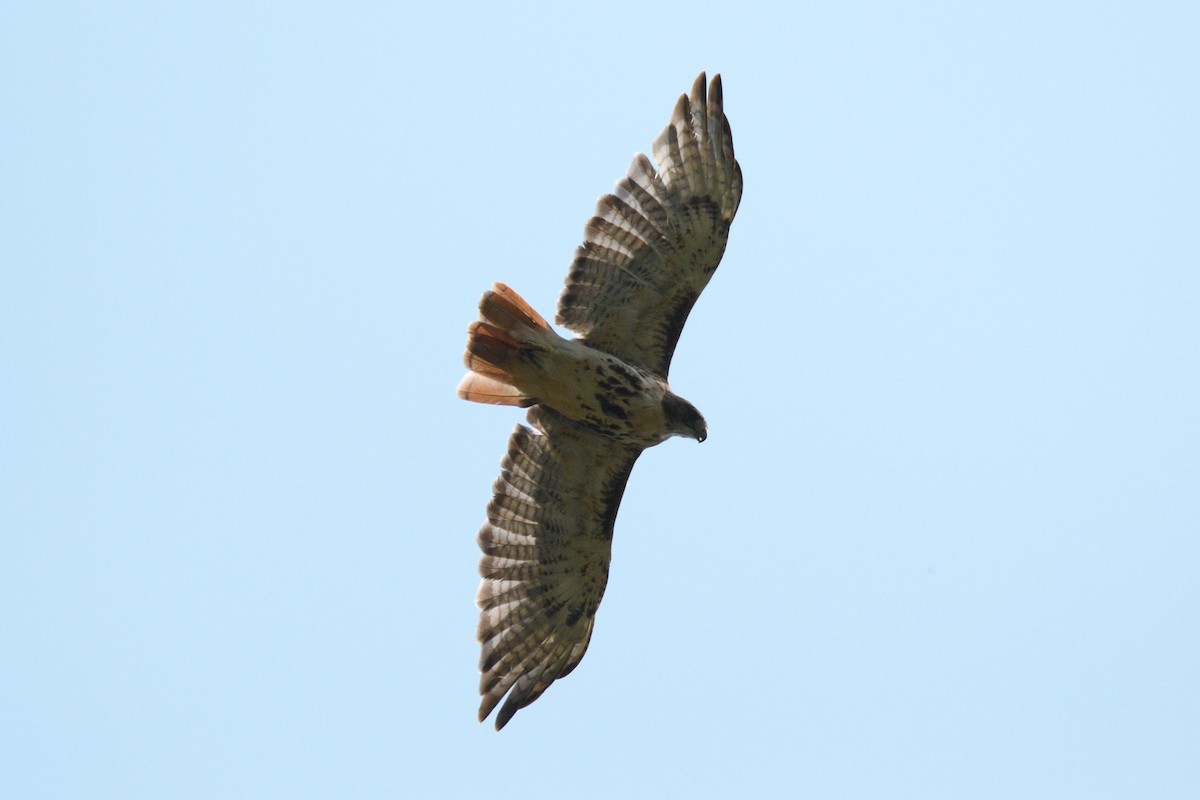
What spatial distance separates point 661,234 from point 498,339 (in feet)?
4.58

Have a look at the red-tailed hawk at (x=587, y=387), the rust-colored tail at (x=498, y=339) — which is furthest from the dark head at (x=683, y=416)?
the rust-colored tail at (x=498, y=339)

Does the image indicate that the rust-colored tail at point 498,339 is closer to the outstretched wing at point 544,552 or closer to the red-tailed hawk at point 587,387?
the red-tailed hawk at point 587,387

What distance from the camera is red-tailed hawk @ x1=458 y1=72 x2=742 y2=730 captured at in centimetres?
1009

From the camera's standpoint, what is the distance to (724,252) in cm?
1017

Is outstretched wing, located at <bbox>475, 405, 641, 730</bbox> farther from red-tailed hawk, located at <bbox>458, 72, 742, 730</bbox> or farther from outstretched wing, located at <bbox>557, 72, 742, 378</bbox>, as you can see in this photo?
outstretched wing, located at <bbox>557, 72, 742, 378</bbox>

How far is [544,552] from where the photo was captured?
11047 millimetres

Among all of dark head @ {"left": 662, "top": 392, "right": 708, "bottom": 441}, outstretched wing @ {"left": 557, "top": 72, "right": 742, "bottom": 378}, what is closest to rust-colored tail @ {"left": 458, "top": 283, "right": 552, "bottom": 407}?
outstretched wing @ {"left": 557, "top": 72, "right": 742, "bottom": 378}

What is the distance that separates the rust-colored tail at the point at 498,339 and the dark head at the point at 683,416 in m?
1.03

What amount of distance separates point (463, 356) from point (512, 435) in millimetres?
1004

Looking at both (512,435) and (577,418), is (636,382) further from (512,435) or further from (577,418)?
(512,435)

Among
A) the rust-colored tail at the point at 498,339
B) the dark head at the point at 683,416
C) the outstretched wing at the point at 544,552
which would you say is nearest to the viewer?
the rust-colored tail at the point at 498,339

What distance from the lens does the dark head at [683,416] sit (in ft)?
33.6

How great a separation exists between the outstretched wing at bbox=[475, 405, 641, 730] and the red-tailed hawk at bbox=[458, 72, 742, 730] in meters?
0.01

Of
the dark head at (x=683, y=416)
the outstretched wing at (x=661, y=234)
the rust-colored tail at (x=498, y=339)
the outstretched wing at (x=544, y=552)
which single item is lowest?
the outstretched wing at (x=544, y=552)
